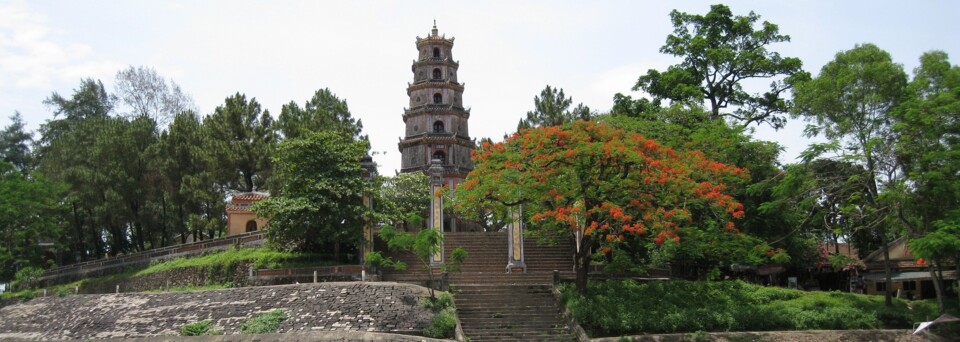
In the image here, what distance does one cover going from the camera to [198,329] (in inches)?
891

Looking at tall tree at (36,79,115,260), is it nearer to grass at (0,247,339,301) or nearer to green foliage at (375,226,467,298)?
grass at (0,247,339,301)

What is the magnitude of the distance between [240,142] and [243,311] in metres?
16.4

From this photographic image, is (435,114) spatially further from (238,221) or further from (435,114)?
(238,221)

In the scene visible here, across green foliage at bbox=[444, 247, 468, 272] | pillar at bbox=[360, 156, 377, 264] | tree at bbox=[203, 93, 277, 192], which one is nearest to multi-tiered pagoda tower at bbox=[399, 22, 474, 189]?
tree at bbox=[203, 93, 277, 192]

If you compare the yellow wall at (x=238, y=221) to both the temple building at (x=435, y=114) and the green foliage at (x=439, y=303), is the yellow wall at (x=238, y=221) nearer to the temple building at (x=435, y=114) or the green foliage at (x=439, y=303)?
the temple building at (x=435, y=114)

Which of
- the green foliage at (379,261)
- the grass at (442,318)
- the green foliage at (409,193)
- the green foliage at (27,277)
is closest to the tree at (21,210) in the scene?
the green foliage at (27,277)

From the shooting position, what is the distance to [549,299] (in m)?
24.9

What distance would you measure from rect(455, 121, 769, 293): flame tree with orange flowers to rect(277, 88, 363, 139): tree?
12.4m

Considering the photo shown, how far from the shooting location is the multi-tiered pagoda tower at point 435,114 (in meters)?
44.3

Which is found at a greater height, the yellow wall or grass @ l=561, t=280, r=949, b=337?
the yellow wall

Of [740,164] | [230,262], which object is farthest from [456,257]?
[740,164]

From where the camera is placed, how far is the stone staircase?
22.6 meters

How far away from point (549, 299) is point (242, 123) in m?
21.2

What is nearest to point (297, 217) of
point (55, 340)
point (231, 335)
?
point (231, 335)
